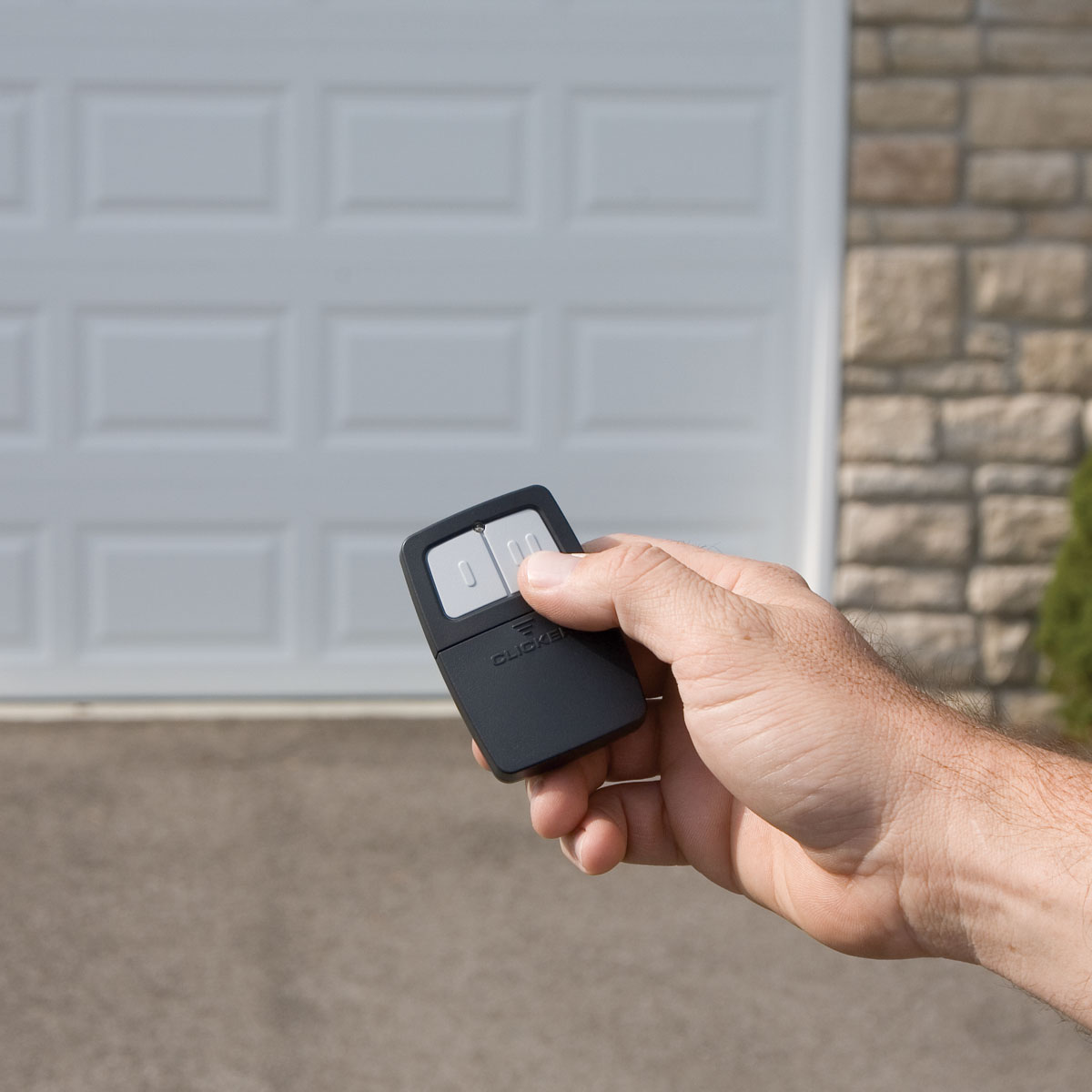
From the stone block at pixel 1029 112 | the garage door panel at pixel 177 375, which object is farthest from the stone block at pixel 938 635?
the garage door panel at pixel 177 375

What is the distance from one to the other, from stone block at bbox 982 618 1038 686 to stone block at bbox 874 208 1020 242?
108cm

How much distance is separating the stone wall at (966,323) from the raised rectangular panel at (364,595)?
1.28 m

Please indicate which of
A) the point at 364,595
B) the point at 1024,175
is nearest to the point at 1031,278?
the point at 1024,175

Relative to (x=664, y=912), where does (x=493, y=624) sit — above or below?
above

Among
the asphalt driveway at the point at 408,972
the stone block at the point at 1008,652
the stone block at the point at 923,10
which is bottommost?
the asphalt driveway at the point at 408,972

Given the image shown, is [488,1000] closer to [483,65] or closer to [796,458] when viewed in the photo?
[796,458]

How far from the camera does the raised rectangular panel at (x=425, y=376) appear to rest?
3250 mm

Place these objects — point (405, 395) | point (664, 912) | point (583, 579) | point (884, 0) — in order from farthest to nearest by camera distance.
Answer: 1. point (405, 395)
2. point (884, 0)
3. point (664, 912)
4. point (583, 579)

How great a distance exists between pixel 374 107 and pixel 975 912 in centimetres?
283

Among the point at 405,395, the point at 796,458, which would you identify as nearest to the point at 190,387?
the point at 405,395

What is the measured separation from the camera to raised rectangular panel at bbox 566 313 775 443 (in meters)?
3.28

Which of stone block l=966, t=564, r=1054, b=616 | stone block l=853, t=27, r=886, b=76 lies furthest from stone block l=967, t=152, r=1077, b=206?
stone block l=966, t=564, r=1054, b=616

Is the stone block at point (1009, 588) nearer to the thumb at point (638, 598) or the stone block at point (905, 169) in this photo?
the stone block at point (905, 169)

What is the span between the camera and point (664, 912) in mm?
2250
